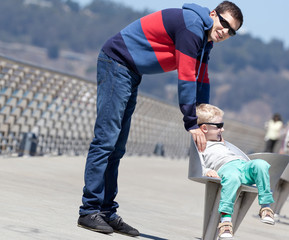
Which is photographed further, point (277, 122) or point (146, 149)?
point (277, 122)

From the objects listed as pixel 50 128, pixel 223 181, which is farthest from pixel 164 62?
pixel 50 128

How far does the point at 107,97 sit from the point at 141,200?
3288 mm

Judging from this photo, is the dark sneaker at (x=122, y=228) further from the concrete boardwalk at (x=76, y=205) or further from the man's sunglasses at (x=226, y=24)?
the man's sunglasses at (x=226, y=24)

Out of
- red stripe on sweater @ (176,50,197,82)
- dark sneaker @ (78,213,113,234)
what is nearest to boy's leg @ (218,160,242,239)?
red stripe on sweater @ (176,50,197,82)

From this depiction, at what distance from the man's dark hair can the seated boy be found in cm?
52

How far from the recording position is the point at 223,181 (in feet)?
13.2

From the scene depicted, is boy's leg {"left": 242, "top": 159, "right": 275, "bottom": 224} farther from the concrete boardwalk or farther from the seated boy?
the concrete boardwalk

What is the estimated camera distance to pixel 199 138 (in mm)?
4125

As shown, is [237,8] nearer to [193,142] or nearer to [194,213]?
[193,142]

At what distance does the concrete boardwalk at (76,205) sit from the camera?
4012 millimetres

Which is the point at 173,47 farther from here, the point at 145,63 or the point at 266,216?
the point at 266,216

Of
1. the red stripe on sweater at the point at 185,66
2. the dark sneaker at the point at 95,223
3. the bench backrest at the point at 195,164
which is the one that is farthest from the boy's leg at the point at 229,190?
the dark sneaker at the point at 95,223

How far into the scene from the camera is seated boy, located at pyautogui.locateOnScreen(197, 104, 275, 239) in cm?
395

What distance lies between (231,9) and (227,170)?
85 cm
